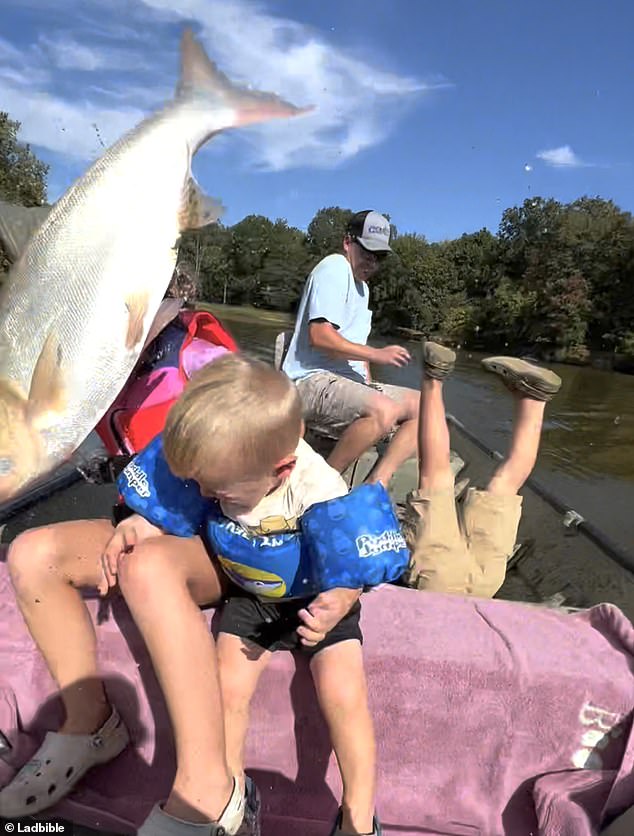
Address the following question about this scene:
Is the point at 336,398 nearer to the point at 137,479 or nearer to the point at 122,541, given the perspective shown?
the point at 137,479

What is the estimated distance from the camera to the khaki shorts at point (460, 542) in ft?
8.27

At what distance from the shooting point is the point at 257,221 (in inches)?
2552

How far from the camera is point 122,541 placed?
6.01 ft


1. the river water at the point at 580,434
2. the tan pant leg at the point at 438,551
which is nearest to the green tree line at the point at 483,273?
the river water at the point at 580,434

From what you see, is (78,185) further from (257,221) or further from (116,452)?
(257,221)

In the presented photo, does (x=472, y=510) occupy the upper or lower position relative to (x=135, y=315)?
lower

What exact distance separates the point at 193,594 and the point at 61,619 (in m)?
0.34

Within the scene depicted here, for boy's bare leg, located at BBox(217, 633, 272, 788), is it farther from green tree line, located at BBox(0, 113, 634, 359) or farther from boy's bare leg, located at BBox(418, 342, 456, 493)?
green tree line, located at BBox(0, 113, 634, 359)

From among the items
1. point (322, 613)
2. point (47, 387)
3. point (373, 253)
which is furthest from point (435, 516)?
point (373, 253)

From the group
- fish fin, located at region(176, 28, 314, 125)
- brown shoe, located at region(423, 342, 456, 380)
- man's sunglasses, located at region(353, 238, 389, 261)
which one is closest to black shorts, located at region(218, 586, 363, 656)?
brown shoe, located at region(423, 342, 456, 380)

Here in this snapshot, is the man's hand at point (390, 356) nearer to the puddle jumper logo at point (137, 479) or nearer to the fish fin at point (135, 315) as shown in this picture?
the fish fin at point (135, 315)

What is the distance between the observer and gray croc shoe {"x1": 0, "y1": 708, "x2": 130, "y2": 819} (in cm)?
166

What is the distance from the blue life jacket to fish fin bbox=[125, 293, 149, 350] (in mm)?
311

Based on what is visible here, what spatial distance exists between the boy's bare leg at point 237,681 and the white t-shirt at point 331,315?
2.10 metres
